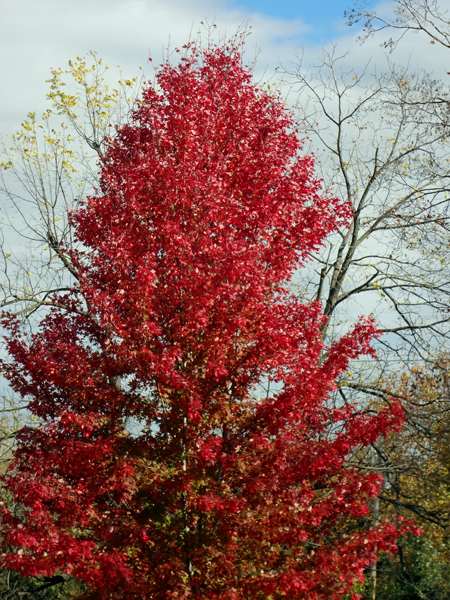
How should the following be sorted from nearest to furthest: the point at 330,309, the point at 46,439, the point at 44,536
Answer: the point at 44,536 < the point at 46,439 < the point at 330,309

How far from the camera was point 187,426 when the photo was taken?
25.9 ft

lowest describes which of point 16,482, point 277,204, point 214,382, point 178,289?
point 16,482

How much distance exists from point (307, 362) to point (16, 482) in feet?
13.2

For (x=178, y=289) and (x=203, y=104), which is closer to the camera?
(x=178, y=289)

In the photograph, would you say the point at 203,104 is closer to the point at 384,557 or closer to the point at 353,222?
the point at 353,222

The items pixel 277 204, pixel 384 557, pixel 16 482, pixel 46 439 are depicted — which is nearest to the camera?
pixel 16 482

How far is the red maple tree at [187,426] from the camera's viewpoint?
24.1 feet

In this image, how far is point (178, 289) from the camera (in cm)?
783

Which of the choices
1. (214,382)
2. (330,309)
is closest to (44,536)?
(214,382)

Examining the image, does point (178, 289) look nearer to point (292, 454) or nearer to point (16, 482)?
point (292, 454)

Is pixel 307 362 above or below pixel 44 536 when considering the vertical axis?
above

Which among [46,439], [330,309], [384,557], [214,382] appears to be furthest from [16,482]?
[384,557]

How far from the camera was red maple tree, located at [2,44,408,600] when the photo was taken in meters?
7.36

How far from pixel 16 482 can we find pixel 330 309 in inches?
390
